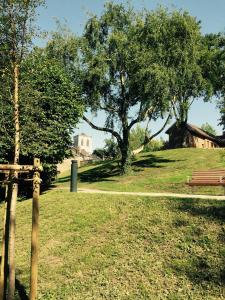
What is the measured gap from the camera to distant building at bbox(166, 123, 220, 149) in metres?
62.5

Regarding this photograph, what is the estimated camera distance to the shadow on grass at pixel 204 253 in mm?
11219

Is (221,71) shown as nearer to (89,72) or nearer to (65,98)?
(89,72)

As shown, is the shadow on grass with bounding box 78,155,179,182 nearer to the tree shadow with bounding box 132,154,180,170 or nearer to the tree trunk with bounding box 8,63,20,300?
the tree shadow with bounding box 132,154,180,170

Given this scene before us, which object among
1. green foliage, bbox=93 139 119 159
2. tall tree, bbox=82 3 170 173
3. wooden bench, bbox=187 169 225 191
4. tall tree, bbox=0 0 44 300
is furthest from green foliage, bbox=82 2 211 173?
green foliage, bbox=93 139 119 159

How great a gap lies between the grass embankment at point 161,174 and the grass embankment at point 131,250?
7805mm

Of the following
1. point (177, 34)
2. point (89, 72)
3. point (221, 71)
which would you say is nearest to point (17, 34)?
point (89, 72)

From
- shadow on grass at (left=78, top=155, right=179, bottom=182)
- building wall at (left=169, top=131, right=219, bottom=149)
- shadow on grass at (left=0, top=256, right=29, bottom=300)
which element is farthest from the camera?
building wall at (left=169, top=131, right=219, bottom=149)

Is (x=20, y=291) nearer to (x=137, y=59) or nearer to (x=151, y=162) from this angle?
(x=137, y=59)

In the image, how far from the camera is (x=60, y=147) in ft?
89.7

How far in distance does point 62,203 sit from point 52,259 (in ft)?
18.2

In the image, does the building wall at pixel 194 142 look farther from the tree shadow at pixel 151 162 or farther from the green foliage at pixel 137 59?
the green foliage at pixel 137 59

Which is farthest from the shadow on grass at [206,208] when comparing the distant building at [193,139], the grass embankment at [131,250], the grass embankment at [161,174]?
the distant building at [193,139]

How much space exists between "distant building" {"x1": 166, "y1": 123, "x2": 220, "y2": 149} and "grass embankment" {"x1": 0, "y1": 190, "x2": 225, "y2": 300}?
4677cm

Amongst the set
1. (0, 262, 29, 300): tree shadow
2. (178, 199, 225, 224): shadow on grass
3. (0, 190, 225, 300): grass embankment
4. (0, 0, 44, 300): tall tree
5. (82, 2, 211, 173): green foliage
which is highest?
(82, 2, 211, 173): green foliage
